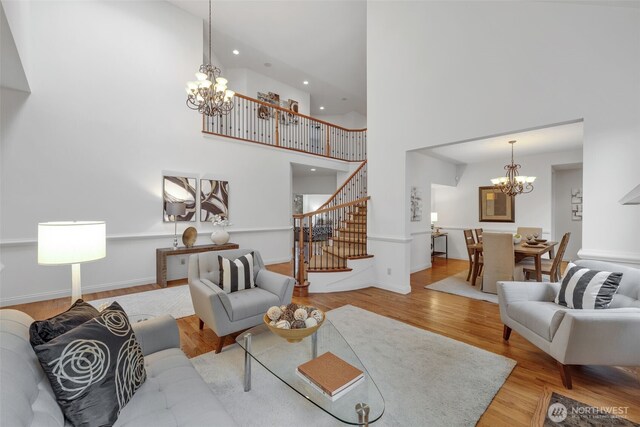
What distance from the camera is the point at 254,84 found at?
7.79 m

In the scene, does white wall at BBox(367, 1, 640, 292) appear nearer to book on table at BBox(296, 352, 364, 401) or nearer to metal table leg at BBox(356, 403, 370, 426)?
book on table at BBox(296, 352, 364, 401)

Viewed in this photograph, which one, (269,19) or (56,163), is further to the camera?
(269,19)

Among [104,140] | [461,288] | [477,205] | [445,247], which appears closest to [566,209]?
[477,205]

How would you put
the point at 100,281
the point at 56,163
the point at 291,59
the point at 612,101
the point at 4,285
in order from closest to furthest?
the point at 612,101 < the point at 4,285 < the point at 56,163 < the point at 100,281 < the point at 291,59

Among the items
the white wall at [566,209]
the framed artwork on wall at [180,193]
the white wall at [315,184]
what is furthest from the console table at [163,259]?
the white wall at [566,209]

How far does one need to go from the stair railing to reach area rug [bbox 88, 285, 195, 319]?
1.66 metres

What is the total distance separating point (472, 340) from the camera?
→ 9.04 ft

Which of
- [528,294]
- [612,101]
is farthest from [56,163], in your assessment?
[612,101]

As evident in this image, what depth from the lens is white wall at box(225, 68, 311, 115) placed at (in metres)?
7.59

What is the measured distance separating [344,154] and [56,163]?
671 cm

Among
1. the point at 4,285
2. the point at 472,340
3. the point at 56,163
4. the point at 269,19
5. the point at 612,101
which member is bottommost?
the point at 472,340

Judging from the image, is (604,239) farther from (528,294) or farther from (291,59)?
(291,59)

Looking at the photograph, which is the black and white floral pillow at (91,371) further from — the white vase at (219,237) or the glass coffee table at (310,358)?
the white vase at (219,237)

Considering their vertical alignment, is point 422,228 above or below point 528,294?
above
